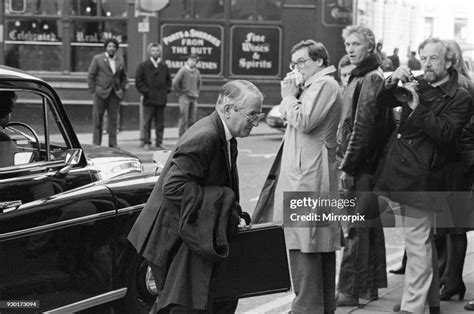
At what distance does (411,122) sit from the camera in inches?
244

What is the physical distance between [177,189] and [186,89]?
15.4m

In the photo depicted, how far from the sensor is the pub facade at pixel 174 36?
21.9 m

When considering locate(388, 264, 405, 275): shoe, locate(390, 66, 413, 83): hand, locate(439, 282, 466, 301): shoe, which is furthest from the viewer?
locate(388, 264, 405, 275): shoe

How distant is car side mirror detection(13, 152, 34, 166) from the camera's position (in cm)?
580

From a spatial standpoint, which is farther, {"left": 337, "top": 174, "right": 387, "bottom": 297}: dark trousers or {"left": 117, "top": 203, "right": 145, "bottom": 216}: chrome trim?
{"left": 337, "top": 174, "right": 387, "bottom": 297}: dark trousers

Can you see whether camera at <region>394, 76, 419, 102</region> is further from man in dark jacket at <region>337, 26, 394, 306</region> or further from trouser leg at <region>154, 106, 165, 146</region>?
trouser leg at <region>154, 106, 165, 146</region>

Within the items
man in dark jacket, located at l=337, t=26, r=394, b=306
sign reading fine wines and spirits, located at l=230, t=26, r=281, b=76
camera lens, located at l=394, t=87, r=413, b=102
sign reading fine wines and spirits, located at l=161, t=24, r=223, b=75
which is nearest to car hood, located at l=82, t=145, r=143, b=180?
man in dark jacket, located at l=337, t=26, r=394, b=306

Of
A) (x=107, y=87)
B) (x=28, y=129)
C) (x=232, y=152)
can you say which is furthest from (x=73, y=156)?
(x=107, y=87)

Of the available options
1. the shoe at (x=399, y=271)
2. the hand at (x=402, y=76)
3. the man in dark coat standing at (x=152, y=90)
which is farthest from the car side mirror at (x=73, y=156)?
the man in dark coat standing at (x=152, y=90)

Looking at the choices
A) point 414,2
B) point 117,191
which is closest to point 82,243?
point 117,191

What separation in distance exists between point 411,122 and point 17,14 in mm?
17067

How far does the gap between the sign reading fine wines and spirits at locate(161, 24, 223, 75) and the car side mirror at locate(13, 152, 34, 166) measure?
1652cm

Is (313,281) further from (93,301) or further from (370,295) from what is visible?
(93,301)

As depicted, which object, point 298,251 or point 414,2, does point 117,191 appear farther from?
point 414,2
